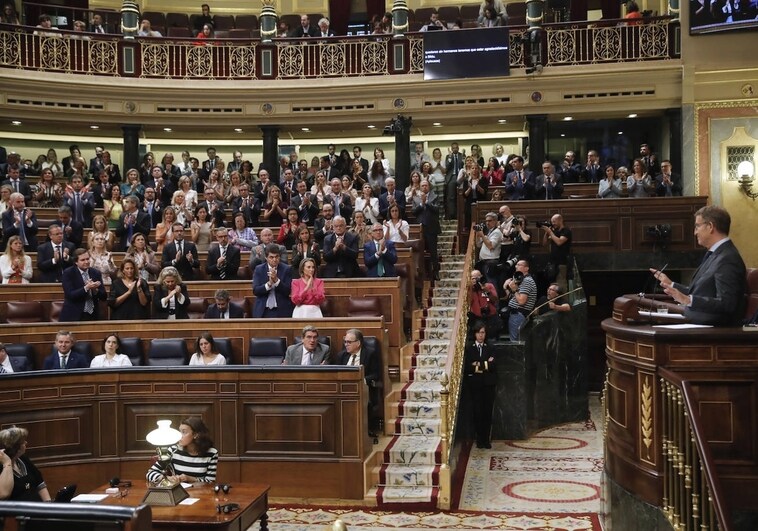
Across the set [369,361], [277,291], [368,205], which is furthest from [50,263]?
[368,205]

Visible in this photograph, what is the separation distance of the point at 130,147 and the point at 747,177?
396 inches

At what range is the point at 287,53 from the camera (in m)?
15.1

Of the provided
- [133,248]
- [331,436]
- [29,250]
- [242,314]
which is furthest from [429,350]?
[29,250]

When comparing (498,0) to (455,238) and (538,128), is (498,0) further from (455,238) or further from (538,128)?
(455,238)

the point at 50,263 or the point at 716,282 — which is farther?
the point at 50,263

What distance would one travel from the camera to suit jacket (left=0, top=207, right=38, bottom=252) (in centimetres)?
979

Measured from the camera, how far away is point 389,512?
6.24 meters

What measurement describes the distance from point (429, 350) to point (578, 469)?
6.86ft

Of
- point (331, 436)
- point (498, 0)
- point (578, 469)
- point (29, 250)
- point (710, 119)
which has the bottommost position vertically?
point (578, 469)

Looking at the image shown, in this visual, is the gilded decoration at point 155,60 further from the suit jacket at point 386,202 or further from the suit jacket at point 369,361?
the suit jacket at point 369,361

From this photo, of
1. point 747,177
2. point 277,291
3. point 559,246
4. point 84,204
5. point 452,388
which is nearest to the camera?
point 452,388

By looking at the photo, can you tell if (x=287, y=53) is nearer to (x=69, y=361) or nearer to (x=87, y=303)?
(x=87, y=303)

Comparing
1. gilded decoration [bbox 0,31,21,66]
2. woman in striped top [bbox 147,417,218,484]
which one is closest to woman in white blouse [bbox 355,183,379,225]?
woman in striped top [bbox 147,417,218,484]

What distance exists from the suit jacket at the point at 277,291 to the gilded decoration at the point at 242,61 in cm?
783
